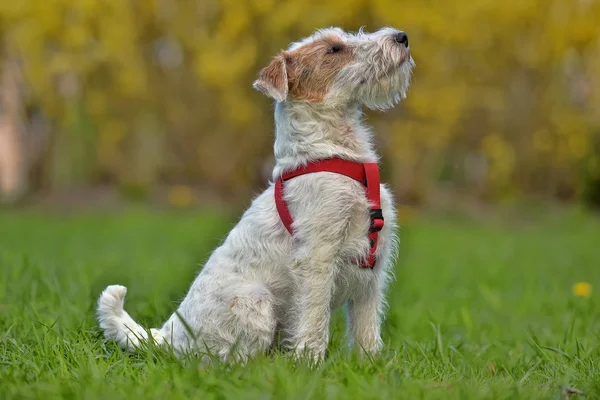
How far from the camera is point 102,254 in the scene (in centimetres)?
929

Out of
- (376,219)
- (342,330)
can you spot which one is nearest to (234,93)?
(342,330)

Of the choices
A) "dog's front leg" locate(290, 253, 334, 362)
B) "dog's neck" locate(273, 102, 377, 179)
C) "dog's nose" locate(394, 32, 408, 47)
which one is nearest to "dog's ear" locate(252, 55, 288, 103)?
"dog's neck" locate(273, 102, 377, 179)

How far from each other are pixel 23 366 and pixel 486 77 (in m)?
16.5

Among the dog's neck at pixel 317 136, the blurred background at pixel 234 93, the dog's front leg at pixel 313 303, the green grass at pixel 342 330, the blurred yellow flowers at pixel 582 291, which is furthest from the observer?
the blurred background at pixel 234 93

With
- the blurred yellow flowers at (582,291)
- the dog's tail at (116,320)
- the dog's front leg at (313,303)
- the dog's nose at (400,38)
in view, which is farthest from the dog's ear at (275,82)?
the blurred yellow flowers at (582,291)

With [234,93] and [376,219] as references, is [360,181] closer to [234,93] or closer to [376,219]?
[376,219]

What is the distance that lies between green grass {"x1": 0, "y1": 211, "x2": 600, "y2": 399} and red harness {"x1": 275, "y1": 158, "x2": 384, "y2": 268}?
2.04 feet

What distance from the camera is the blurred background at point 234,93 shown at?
1537cm

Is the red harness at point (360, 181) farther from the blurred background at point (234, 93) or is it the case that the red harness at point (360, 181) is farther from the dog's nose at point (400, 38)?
the blurred background at point (234, 93)

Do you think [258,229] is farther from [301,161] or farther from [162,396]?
[162,396]

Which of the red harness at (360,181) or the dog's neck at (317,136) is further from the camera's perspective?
the dog's neck at (317,136)

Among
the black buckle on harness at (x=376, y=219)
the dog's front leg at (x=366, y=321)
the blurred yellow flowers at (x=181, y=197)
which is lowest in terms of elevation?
the blurred yellow flowers at (x=181, y=197)

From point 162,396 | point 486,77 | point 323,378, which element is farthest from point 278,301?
point 486,77

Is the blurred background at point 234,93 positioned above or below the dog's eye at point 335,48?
below
